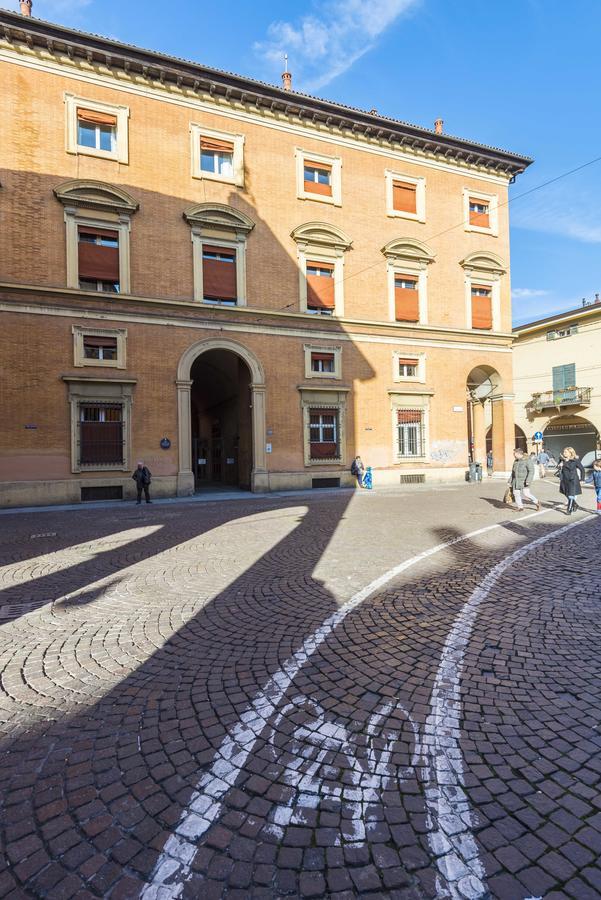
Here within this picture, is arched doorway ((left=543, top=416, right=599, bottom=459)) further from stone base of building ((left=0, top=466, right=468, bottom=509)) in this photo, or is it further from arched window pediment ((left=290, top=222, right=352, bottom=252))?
arched window pediment ((left=290, top=222, right=352, bottom=252))

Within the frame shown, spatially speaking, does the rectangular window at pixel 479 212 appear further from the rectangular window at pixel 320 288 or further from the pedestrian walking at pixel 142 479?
the pedestrian walking at pixel 142 479

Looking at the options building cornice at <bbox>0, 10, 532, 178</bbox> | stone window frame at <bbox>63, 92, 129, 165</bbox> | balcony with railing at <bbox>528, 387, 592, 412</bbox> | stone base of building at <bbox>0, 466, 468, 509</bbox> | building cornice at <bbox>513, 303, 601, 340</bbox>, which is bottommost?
stone base of building at <bbox>0, 466, 468, 509</bbox>

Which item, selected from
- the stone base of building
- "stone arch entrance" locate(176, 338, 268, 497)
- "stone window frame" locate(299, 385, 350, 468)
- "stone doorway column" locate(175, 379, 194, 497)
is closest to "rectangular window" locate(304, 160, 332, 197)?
"stone arch entrance" locate(176, 338, 268, 497)

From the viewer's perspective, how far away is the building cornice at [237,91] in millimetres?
15875

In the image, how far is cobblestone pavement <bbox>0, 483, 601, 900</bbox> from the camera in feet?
6.15

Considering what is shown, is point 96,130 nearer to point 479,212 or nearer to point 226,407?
point 226,407

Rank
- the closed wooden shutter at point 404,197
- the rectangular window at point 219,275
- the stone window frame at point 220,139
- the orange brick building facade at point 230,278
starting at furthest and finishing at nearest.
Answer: the closed wooden shutter at point 404,197
the rectangular window at point 219,275
the stone window frame at point 220,139
the orange brick building facade at point 230,278

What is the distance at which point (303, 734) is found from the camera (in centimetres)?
272

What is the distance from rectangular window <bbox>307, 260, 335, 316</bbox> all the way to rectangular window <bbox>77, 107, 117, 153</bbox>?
9270mm

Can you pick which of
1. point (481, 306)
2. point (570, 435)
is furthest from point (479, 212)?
point (570, 435)

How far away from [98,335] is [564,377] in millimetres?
32666

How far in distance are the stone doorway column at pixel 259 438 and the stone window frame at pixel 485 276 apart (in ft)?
40.8

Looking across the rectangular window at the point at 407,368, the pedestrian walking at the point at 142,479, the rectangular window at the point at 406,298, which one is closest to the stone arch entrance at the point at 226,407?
the pedestrian walking at the point at 142,479

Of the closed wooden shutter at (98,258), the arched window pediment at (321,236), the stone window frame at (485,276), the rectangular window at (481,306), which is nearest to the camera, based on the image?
the closed wooden shutter at (98,258)
